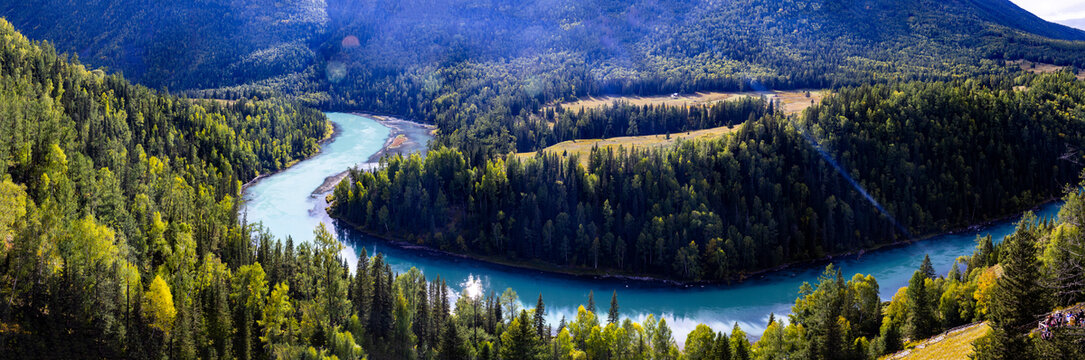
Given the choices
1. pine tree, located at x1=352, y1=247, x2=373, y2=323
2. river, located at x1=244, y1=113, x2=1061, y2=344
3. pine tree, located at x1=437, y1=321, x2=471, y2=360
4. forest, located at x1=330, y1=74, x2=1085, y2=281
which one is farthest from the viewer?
forest, located at x1=330, y1=74, x2=1085, y2=281

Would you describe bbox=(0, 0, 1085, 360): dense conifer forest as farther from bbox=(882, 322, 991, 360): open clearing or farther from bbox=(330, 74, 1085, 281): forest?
bbox=(882, 322, 991, 360): open clearing

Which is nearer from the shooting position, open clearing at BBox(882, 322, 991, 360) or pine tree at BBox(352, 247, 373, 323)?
open clearing at BBox(882, 322, 991, 360)

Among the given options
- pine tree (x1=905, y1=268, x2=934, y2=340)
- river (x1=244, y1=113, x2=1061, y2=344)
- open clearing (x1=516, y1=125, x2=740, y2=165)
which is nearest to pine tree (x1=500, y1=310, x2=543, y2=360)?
river (x1=244, y1=113, x2=1061, y2=344)

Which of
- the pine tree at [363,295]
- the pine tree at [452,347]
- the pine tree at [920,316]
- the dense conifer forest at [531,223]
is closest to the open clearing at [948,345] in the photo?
the pine tree at [920,316]

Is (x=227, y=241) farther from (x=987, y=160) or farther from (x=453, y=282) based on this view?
(x=987, y=160)

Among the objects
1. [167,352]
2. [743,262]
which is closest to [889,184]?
[743,262]
